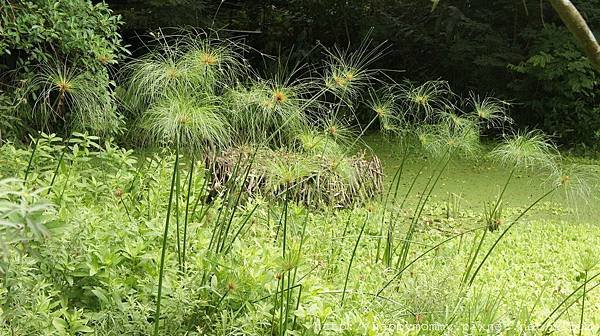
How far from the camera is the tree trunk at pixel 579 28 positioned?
0.97 meters

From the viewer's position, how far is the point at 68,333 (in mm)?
1448

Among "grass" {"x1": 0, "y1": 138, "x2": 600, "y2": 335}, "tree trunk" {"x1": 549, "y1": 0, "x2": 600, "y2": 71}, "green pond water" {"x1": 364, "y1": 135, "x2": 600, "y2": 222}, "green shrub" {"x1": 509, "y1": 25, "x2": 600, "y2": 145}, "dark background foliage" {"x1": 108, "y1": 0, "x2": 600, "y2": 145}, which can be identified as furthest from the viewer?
"dark background foliage" {"x1": 108, "y1": 0, "x2": 600, "y2": 145}

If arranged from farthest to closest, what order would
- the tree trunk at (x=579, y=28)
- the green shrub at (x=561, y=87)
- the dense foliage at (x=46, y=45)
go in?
the green shrub at (x=561, y=87) → the dense foliage at (x=46, y=45) → the tree trunk at (x=579, y=28)

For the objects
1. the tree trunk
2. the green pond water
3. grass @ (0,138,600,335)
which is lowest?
the green pond water

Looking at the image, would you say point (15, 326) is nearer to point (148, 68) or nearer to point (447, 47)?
point (148, 68)

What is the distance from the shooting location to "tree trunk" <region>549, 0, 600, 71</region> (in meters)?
0.97

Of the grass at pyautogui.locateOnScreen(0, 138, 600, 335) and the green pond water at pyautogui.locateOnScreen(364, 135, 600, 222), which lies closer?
the grass at pyautogui.locateOnScreen(0, 138, 600, 335)

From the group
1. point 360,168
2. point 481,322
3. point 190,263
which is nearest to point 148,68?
point 190,263

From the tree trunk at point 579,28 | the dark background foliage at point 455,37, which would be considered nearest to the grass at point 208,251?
the tree trunk at point 579,28

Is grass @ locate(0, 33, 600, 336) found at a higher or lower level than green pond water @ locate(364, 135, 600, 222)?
higher

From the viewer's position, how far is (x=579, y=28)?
991 mm

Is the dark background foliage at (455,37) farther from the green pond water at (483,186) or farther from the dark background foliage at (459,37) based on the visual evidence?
the green pond water at (483,186)

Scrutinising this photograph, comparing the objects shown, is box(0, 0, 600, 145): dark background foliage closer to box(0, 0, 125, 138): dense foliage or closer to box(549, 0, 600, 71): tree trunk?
box(0, 0, 125, 138): dense foliage

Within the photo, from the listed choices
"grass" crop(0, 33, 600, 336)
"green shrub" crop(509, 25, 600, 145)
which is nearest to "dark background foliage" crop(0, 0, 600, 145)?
"green shrub" crop(509, 25, 600, 145)
